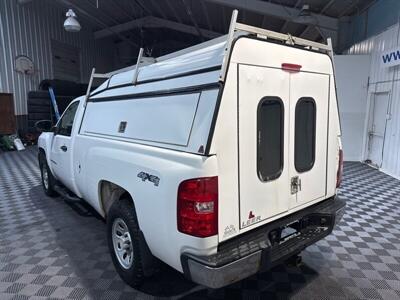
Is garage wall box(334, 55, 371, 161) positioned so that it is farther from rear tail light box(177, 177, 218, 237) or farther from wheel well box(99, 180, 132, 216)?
rear tail light box(177, 177, 218, 237)

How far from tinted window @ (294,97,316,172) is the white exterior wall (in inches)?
215

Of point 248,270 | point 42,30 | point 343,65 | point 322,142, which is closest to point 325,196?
point 322,142

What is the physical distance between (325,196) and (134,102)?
6.29ft

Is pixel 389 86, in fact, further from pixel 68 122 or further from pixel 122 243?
pixel 122 243

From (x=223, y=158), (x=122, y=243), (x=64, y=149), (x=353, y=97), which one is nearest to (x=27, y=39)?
(x=64, y=149)

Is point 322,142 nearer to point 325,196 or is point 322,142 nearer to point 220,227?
point 325,196

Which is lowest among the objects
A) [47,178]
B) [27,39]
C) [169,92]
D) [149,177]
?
[47,178]

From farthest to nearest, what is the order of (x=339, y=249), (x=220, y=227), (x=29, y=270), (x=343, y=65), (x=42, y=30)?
(x=42, y=30) → (x=343, y=65) → (x=339, y=249) → (x=29, y=270) → (x=220, y=227)

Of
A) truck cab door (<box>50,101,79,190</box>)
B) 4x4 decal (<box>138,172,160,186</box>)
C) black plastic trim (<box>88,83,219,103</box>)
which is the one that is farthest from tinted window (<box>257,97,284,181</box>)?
truck cab door (<box>50,101,79,190</box>)

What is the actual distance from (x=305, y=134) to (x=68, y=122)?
10.2 feet

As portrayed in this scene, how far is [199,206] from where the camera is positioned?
71.4 inches

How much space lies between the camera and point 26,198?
5055 mm

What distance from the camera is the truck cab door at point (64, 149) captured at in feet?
12.3

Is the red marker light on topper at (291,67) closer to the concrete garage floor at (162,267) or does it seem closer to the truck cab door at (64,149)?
the concrete garage floor at (162,267)
